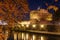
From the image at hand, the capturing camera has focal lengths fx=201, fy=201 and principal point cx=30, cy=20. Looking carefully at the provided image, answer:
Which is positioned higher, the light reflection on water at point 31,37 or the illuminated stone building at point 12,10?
the illuminated stone building at point 12,10

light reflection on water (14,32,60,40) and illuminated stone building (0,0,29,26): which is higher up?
illuminated stone building (0,0,29,26)

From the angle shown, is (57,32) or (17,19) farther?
(17,19)

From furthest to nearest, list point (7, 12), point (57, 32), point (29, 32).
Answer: point (29, 32) < point (7, 12) < point (57, 32)

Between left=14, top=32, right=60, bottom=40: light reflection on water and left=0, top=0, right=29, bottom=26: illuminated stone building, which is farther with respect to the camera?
left=0, top=0, right=29, bottom=26: illuminated stone building

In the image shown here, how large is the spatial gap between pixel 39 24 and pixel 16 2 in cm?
98

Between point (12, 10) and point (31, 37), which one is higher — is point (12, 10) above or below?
above

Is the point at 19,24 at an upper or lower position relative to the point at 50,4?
lower

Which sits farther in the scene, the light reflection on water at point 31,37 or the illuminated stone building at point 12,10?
the illuminated stone building at point 12,10

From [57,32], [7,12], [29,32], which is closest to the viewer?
[57,32]

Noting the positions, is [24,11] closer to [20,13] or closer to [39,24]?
[20,13]

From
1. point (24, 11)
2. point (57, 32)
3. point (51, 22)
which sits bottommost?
point (57, 32)

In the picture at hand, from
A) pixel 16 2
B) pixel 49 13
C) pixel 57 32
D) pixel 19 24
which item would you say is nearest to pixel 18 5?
pixel 16 2

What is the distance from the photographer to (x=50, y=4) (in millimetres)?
6176

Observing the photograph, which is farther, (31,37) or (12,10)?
(31,37)
